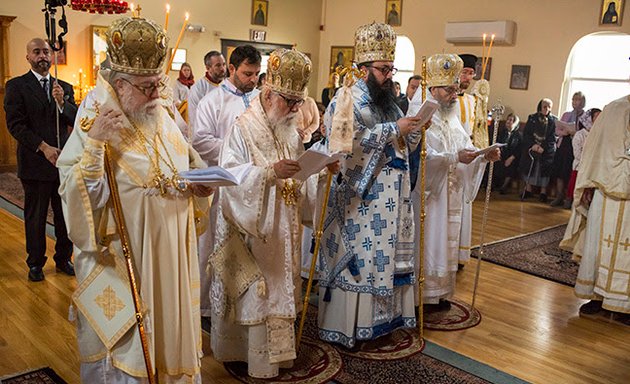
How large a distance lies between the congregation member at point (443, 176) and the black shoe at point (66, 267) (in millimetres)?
2812

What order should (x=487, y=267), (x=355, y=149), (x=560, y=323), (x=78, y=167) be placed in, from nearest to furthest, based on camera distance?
(x=78, y=167) < (x=355, y=149) < (x=560, y=323) < (x=487, y=267)

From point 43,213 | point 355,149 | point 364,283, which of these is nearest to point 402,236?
point 364,283

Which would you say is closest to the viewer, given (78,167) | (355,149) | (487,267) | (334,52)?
(78,167)

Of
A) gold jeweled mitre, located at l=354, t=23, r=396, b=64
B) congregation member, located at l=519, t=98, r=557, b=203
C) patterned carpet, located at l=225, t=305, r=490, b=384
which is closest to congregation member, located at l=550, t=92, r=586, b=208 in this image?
congregation member, located at l=519, t=98, r=557, b=203

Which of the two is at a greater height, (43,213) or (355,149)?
(355,149)

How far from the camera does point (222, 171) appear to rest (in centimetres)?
231

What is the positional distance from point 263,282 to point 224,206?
452mm

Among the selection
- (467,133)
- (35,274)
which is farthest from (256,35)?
(35,274)

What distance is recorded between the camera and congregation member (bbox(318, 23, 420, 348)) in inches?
144

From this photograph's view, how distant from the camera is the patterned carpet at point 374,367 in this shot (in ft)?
11.1

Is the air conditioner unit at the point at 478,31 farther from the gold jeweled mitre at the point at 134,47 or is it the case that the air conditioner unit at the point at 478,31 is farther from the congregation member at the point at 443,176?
the gold jeweled mitre at the point at 134,47

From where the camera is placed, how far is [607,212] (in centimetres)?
459

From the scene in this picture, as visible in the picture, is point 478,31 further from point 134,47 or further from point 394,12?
point 134,47

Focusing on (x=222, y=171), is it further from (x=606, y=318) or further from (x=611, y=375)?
(x=606, y=318)
